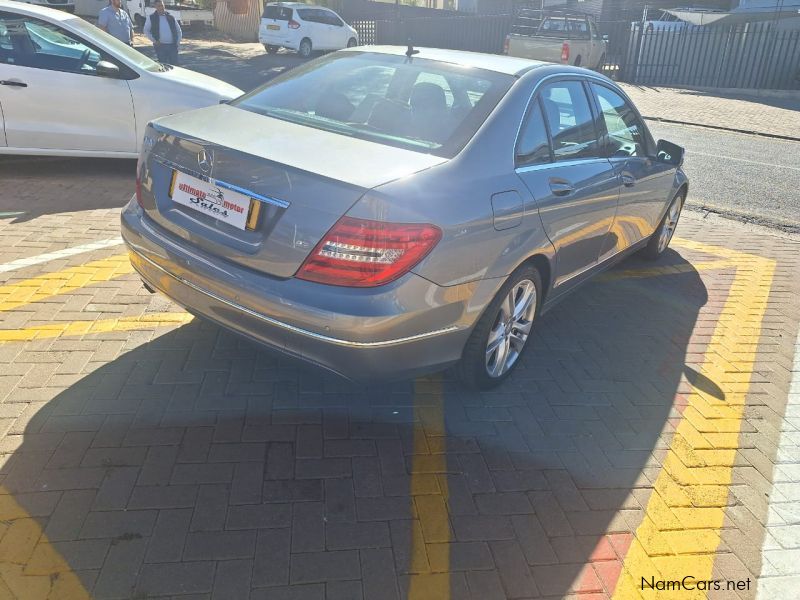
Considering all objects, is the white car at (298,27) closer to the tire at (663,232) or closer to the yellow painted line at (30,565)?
the tire at (663,232)

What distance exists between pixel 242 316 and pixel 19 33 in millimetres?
5270

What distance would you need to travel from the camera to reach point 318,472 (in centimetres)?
276

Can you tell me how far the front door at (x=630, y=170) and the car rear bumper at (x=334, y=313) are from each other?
6.07 feet

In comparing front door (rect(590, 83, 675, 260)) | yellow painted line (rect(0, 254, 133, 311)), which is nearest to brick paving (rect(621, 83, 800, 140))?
front door (rect(590, 83, 675, 260))

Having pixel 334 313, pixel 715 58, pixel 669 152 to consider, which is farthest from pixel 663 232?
pixel 715 58

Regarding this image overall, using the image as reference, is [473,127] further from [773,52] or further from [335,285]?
[773,52]

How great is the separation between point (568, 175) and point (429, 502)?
191cm

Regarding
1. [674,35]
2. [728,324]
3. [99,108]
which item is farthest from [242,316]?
[674,35]

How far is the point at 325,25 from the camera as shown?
22750 millimetres

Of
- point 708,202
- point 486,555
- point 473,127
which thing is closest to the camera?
point 486,555

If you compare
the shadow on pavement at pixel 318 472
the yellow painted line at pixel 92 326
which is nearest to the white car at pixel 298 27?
the yellow painted line at pixel 92 326

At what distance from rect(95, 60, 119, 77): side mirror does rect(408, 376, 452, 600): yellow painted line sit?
484 centimetres

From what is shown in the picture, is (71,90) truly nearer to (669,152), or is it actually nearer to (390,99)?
(390,99)

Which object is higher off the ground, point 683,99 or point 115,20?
point 115,20
